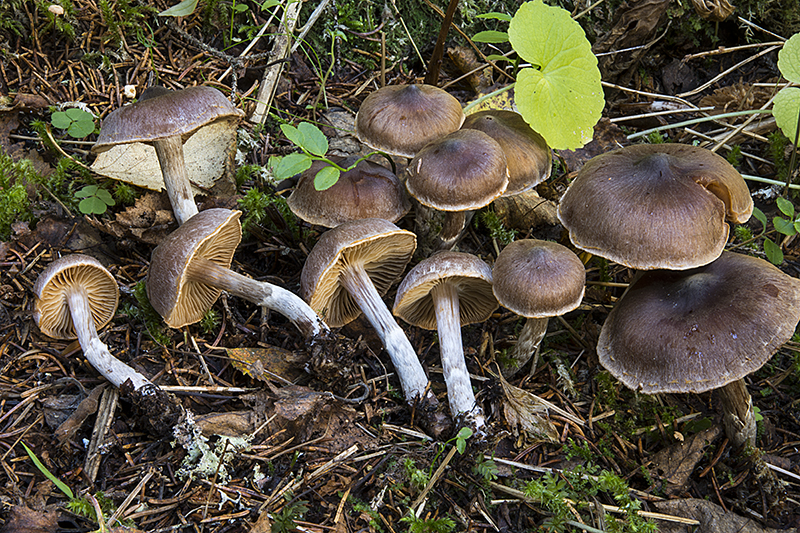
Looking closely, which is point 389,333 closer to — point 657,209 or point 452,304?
point 452,304

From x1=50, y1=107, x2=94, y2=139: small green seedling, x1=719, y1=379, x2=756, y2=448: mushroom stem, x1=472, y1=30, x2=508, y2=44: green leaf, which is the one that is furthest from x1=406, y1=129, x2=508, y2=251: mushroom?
x1=50, y1=107, x2=94, y2=139: small green seedling

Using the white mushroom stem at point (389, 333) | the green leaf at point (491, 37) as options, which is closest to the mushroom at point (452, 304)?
the white mushroom stem at point (389, 333)

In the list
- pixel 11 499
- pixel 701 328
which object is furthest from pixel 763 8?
pixel 11 499

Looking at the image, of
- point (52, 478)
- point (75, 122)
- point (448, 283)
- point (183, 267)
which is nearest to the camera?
point (52, 478)

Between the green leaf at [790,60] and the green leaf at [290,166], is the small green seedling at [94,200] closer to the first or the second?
the green leaf at [290,166]

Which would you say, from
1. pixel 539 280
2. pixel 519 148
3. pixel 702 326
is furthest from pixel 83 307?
pixel 702 326

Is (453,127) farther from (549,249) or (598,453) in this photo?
(598,453)

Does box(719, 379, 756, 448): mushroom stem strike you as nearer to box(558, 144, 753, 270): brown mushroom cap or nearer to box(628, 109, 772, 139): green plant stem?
box(558, 144, 753, 270): brown mushroom cap
